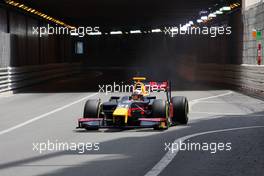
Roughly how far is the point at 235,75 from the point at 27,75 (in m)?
10.7

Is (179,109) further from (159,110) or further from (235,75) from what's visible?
(235,75)

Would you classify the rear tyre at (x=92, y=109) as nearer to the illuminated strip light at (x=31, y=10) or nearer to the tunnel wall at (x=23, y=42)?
the tunnel wall at (x=23, y=42)

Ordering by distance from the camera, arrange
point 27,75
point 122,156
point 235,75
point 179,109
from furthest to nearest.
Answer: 1. point 27,75
2. point 235,75
3. point 179,109
4. point 122,156

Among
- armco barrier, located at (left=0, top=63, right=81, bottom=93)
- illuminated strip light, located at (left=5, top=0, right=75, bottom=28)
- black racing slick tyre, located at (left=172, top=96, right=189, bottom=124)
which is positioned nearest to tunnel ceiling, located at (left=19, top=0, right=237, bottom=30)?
illuminated strip light, located at (left=5, top=0, right=75, bottom=28)

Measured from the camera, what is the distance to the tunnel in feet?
31.8

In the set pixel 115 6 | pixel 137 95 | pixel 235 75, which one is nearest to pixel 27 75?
pixel 115 6

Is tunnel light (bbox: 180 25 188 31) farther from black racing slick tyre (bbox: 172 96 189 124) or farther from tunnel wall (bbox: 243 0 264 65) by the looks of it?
black racing slick tyre (bbox: 172 96 189 124)

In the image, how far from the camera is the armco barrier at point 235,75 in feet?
86.5

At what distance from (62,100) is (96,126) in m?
10.7

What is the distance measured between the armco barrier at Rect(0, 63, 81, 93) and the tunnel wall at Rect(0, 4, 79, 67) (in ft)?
2.32

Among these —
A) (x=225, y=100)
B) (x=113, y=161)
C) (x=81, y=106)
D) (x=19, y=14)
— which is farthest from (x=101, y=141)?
(x=19, y=14)

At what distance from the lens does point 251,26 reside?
30250 mm

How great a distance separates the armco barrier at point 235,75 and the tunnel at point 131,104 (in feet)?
0.18

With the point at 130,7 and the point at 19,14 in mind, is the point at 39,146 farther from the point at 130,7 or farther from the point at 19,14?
the point at 130,7
